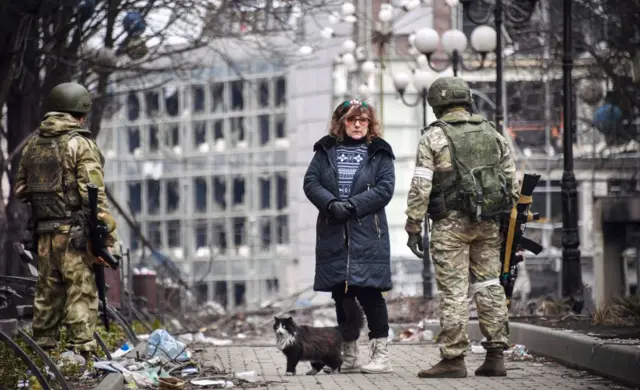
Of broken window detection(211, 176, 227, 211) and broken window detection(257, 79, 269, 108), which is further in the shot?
broken window detection(211, 176, 227, 211)

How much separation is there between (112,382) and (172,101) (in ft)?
232

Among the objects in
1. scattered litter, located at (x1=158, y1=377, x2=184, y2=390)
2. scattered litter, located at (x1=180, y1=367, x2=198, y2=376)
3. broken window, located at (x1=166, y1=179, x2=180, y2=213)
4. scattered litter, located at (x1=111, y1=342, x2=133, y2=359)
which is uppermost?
broken window, located at (x1=166, y1=179, x2=180, y2=213)

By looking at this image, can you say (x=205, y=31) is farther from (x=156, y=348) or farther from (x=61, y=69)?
(x=156, y=348)

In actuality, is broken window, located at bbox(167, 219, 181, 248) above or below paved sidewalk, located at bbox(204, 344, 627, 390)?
below

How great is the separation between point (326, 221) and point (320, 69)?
50135 millimetres

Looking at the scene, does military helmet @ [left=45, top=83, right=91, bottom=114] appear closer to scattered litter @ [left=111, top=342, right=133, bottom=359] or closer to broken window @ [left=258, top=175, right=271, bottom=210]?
scattered litter @ [left=111, top=342, right=133, bottom=359]

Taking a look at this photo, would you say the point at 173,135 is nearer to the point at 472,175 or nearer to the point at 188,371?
the point at 188,371

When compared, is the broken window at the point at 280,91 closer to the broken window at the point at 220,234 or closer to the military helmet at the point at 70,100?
the broken window at the point at 220,234

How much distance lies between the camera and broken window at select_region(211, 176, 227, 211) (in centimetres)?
7844

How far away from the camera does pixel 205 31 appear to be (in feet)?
88.0

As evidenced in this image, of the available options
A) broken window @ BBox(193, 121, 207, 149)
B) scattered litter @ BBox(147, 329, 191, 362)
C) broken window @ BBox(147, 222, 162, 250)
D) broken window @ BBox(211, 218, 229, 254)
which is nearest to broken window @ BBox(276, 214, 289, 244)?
broken window @ BBox(211, 218, 229, 254)

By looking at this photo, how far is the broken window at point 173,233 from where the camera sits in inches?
3105

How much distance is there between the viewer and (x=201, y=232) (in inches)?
3105

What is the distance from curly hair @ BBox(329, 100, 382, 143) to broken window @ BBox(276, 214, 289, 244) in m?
62.8
